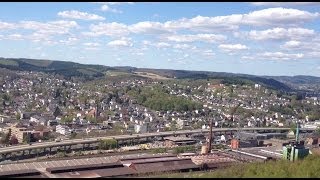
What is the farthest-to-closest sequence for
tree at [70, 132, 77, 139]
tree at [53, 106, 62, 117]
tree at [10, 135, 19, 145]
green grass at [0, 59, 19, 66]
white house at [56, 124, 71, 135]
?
green grass at [0, 59, 19, 66] < tree at [53, 106, 62, 117] < white house at [56, 124, 71, 135] < tree at [70, 132, 77, 139] < tree at [10, 135, 19, 145]

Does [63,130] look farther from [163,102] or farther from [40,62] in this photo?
[40,62]

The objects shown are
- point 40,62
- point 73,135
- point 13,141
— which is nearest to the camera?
point 13,141

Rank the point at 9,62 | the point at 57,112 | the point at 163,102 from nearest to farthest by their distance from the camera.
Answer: the point at 57,112, the point at 163,102, the point at 9,62

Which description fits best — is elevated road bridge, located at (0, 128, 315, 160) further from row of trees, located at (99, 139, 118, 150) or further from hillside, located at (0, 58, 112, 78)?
hillside, located at (0, 58, 112, 78)

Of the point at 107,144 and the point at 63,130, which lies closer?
the point at 107,144

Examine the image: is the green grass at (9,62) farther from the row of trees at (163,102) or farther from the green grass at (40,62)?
the row of trees at (163,102)

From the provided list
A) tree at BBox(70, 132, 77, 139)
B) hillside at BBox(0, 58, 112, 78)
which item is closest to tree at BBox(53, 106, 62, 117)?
tree at BBox(70, 132, 77, 139)

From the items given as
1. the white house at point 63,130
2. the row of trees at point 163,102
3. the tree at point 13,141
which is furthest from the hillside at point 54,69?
the tree at point 13,141

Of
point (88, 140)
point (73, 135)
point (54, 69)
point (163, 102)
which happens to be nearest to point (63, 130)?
point (73, 135)

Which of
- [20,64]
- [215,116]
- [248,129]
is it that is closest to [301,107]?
[215,116]

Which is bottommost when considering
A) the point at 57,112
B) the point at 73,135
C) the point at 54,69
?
the point at 73,135

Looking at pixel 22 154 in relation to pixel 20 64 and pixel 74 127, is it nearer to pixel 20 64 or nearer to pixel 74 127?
pixel 74 127
